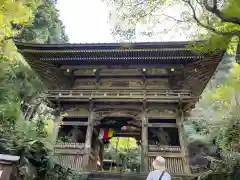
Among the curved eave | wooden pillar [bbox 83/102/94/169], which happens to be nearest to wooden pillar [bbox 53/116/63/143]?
wooden pillar [bbox 83/102/94/169]

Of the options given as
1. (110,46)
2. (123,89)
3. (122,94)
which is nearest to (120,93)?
(122,94)

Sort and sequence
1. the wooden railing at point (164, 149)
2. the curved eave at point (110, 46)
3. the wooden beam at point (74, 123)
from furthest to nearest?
1. the wooden beam at point (74, 123)
2. the curved eave at point (110, 46)
3. the wooden railing at point (164, 149)

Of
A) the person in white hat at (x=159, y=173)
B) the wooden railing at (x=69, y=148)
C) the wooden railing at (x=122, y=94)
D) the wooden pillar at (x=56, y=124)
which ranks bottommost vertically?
the person in white hat at (x=159, y=173)

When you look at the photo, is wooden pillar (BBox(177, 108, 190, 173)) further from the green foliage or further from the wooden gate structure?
the green foliage

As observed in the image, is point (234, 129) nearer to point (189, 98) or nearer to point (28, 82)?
point (189, 98)

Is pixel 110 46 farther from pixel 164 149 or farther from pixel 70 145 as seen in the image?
pixel 164 149

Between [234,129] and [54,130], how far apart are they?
826 cm

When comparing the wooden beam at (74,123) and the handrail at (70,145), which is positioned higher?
the wooden beam at (74,123)

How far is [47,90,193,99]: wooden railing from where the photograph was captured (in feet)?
35.2

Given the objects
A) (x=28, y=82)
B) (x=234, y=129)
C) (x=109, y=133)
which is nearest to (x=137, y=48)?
(x=109, y=133)

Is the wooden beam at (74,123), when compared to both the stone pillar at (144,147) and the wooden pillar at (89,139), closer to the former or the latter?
the wooden pillar at (89,139)

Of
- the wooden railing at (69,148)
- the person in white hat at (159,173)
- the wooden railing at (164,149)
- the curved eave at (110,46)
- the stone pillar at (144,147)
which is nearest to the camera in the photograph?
the person in white hat at (159,173)

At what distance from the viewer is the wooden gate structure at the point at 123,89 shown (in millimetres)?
10484

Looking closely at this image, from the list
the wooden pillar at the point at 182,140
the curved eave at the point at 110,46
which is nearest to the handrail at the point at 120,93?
the wooden pillar at the point at 182,140
